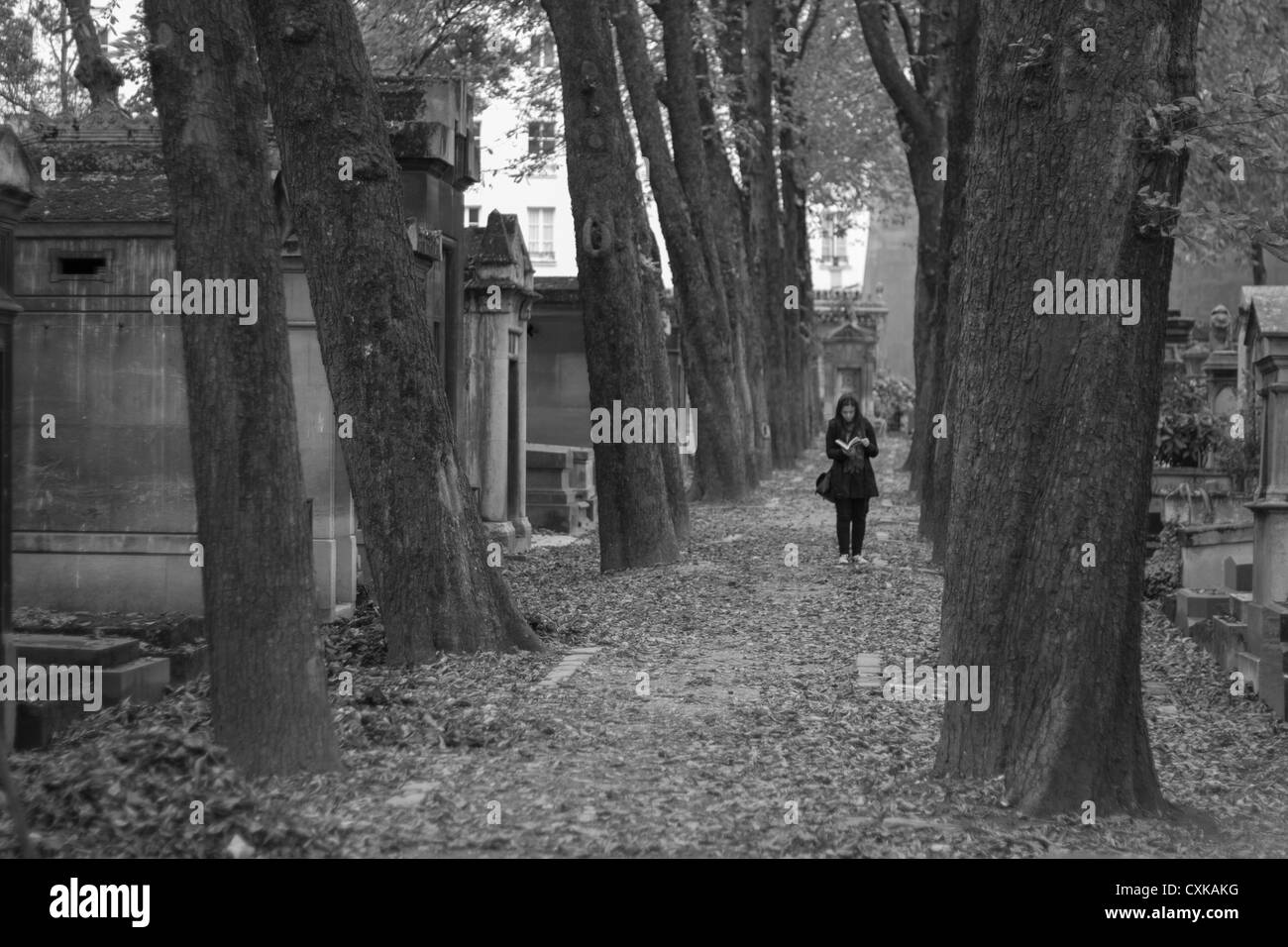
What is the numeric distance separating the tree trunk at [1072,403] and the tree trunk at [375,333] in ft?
12.7

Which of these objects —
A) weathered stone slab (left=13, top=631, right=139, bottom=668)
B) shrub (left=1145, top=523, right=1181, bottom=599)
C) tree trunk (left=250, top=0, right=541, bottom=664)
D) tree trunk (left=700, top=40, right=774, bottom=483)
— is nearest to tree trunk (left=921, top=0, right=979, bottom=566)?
shrub (left=1145, top=523, right=1181, bottom=599)

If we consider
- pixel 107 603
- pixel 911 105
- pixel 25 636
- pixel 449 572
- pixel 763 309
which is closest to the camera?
pixel 25 636

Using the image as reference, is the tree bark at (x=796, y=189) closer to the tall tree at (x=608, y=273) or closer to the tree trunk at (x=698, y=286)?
the tree trunk at (x=698, y=286)

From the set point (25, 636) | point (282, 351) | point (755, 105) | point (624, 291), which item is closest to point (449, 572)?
point (25, 636)

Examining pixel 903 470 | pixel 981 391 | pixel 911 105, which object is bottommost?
pixel 903 470

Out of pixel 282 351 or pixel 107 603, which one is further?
pixel 107 603

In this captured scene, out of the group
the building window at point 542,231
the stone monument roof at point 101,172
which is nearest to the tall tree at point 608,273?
the stone monument roof at point 101,172

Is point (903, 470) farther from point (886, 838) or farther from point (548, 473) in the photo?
point (886, 838)

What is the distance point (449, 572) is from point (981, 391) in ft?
13.0

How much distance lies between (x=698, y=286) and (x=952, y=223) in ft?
20.7

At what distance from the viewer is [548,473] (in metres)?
21.2

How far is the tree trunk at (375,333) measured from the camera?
30.1 feet

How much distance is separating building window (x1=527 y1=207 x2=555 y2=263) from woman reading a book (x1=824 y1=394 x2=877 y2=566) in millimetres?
53639

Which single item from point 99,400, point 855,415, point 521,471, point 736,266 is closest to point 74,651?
point 99,400
